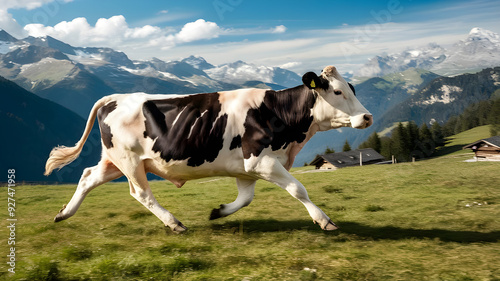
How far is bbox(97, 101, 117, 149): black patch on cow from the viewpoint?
6.53 meters

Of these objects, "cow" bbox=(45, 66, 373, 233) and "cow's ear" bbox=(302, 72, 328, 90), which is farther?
"cow's ear" bbox=(302, 72, 328, 90)

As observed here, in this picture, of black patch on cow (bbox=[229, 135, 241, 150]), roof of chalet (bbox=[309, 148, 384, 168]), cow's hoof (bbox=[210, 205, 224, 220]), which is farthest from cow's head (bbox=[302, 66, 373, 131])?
roof of chalet (bbox=[309, 148, 384, 168])

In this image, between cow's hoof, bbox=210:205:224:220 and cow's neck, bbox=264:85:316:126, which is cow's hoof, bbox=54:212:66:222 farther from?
cow's neck, bbox=264:85:316:126

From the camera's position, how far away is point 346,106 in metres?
6.37

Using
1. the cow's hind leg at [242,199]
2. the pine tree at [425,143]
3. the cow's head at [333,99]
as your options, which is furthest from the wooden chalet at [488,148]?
the pine tree at [425,143]

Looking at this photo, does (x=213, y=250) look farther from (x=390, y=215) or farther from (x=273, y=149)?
(x=390, y=215)

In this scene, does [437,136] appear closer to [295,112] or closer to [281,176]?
[295,112]

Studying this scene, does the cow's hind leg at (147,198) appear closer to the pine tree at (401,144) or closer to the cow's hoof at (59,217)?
the cow's hoof at (59,217)

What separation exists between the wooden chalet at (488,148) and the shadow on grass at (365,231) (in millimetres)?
36202

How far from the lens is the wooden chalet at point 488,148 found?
A: 124ft

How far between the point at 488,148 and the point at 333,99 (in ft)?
132

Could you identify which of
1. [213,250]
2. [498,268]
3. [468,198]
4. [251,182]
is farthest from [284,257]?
[468,198]

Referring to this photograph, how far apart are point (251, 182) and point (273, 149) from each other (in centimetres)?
95

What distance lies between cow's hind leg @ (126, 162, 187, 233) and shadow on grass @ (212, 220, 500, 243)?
638mm
